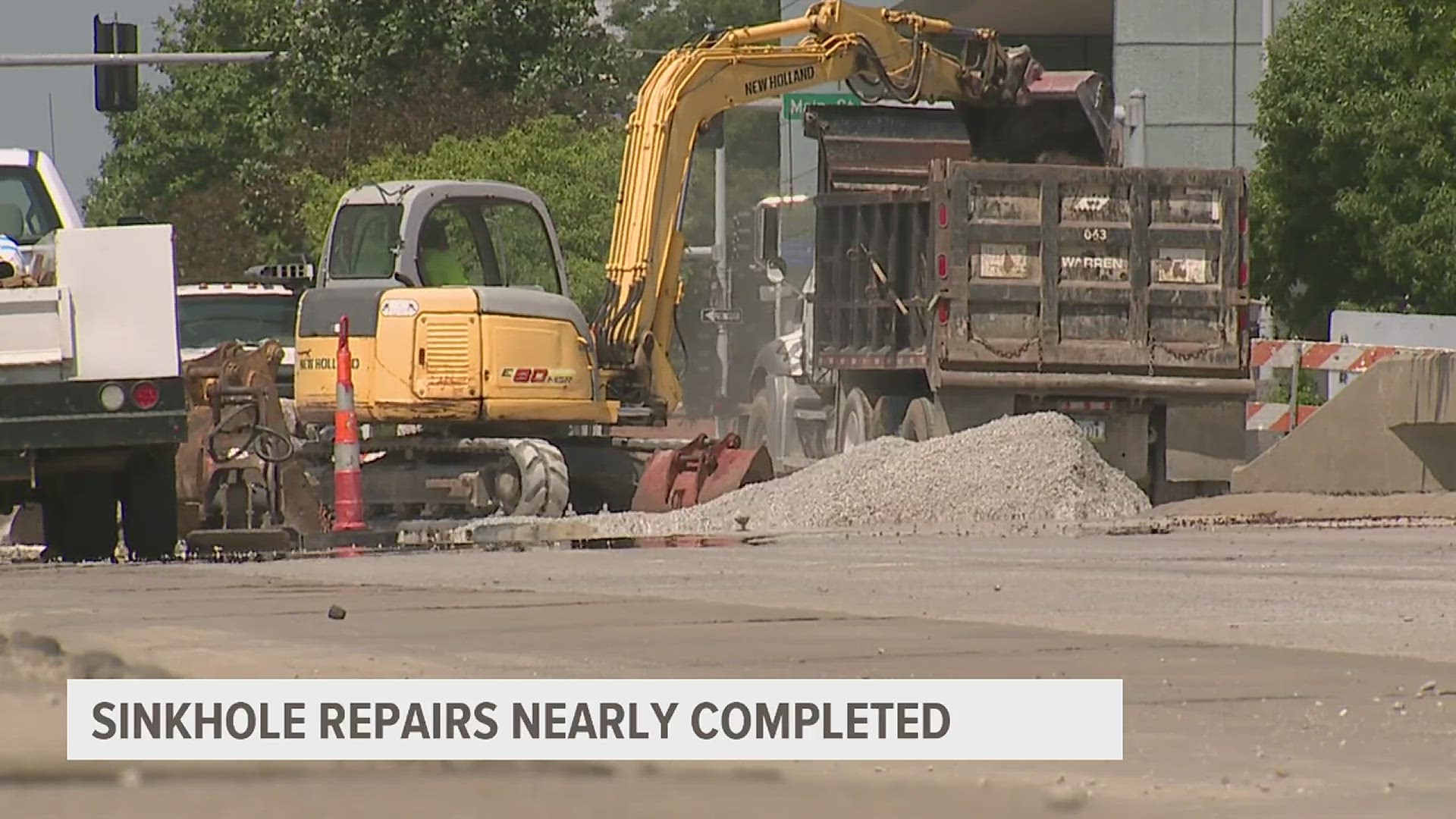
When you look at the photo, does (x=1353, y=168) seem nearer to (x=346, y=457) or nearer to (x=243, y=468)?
(x=346, y=457)

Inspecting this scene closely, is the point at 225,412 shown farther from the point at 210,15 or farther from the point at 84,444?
the point at 210,15

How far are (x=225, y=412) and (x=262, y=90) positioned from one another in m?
60.9

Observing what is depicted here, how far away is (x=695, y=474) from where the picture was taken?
65.7 feet

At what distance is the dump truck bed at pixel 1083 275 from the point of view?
21453 mm

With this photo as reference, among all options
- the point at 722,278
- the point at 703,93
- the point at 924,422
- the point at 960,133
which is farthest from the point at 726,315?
the point at 924,422

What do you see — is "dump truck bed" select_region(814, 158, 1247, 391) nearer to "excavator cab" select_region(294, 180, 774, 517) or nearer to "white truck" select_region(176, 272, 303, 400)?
"excavator cab" select_region(294, 180, 774, 517)

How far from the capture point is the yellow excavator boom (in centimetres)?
2186

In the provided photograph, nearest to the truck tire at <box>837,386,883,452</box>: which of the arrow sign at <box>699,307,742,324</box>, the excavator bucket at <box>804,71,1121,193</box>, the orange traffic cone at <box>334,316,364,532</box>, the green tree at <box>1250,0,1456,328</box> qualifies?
the excavator bucket at <box>804,71,1121,193</box>

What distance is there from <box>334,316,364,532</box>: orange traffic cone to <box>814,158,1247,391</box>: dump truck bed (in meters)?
5.03

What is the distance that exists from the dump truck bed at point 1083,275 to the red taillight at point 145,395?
8.17 m

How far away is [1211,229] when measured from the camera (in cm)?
2162

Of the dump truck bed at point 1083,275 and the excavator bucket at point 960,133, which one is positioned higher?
the excavator bucket at point 960,133
